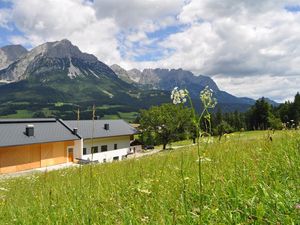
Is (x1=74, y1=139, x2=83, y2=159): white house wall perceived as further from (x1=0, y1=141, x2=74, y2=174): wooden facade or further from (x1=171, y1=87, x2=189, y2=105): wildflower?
(x1=171, y1=87, x2=189, y2=105): wildflower

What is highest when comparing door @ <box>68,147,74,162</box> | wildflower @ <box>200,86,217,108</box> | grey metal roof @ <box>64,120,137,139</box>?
wildflower @ <box>200,86,217,108</box>

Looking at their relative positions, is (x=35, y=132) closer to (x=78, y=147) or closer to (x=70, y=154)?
(x=70, y=154)

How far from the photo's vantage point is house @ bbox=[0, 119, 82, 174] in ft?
169

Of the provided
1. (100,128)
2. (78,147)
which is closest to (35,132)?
(78,147)

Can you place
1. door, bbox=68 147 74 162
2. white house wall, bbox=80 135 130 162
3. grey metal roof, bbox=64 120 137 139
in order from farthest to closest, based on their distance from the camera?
grey metal roof, bbox=64 120 137 139 → white house wall, bbox=80 135 130 162 → door, bbox=68 147 74 162

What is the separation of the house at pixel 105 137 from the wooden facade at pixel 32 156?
513 cm

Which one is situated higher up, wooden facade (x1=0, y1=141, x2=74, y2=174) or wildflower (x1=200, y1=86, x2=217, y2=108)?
wildflower (x1=200, y1=86, x2=217, y2=108)

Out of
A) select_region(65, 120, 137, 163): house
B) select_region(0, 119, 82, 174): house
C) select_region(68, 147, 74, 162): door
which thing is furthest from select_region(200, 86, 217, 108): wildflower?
select_region(65, 120, 137, 163): house

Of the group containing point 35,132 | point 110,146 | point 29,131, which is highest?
point 29,131

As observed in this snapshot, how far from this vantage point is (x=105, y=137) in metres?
75.5

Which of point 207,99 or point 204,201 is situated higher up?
point 207,99

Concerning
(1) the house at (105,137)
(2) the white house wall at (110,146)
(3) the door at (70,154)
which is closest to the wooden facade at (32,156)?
(3) the door at (70,154)

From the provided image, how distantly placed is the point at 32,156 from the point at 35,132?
16.2 ft

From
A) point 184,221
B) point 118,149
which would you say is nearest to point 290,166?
point 184,221
